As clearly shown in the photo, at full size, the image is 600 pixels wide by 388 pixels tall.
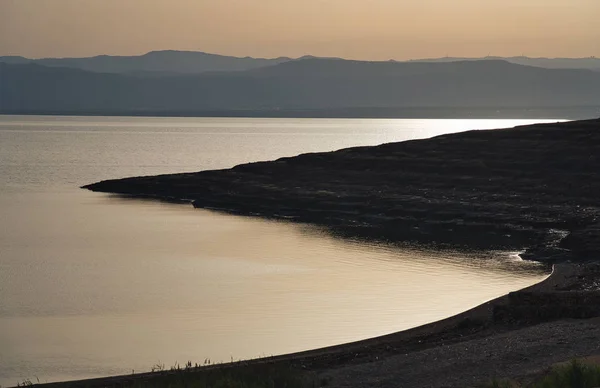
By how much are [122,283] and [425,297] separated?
1261 cm

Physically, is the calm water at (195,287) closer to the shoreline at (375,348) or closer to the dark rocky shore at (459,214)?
the shoreline at (375,348)

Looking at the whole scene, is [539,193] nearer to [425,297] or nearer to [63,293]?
[425,297]

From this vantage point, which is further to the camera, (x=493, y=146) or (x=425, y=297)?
(x=493, y=146)

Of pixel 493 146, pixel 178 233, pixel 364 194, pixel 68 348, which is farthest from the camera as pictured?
pixel 493 146

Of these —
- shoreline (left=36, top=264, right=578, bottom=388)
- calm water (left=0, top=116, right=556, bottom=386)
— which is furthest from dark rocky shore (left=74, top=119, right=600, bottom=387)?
calm water (left=0, top=116, right=556, bottom=386)

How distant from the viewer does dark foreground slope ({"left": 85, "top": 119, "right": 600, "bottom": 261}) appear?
57.8 m

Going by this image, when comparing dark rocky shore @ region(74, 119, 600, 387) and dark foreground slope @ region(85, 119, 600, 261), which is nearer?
dark rocky shore @ region(74, 119, 600, 387)

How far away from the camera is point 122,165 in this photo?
5487 inches

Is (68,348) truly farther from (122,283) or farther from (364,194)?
(364,194)

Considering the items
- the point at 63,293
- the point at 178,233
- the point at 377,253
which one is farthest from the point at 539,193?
the point at 63,293

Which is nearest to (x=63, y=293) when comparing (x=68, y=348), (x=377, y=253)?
(x=68, y=348)

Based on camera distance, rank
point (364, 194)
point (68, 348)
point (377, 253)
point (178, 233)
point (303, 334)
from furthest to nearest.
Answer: point (364, 194) < point (178, 233) < point (377, 253) < point (303, 334) < point (68, 348)

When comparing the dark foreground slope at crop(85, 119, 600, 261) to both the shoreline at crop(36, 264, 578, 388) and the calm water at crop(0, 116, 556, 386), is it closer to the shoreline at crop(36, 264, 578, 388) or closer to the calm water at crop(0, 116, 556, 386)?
the calm water at crop(0, 116, 556, 386)

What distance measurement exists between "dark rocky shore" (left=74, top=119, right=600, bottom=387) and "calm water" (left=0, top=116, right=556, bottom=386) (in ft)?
9.55
